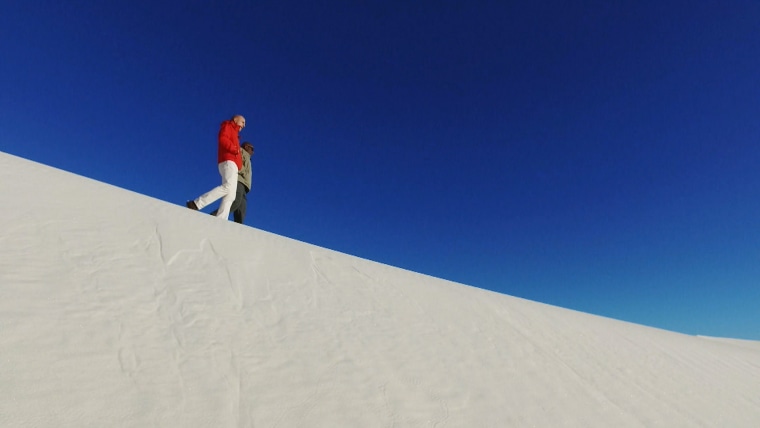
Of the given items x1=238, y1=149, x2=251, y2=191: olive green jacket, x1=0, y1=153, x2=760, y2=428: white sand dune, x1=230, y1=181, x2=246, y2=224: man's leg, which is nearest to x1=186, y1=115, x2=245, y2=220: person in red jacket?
x1=230, y1=181, x2=246, y2=224: man's leg

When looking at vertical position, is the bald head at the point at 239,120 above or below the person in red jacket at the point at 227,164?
above

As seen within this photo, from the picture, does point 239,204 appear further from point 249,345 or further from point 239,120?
point 249,345

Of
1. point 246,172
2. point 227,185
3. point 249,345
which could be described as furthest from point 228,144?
point 249,345

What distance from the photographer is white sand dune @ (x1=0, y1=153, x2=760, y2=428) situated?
3.86 ft

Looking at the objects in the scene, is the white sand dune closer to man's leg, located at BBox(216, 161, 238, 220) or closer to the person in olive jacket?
man's leg, located at BBox(216, 161, 238, 220)

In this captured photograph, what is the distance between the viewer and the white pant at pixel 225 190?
13.6ft

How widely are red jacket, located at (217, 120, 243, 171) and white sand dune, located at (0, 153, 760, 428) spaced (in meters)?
1.64

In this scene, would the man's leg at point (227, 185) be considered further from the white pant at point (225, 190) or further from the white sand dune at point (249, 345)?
the white sand dune at point (249, 345)

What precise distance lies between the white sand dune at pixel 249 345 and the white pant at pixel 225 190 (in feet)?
4.29

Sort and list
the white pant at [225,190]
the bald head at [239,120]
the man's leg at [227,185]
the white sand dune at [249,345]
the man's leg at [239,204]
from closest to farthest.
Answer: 1. the white sand dune at [249,345]
2. the white pant at [225,190]
3. the man's leg at [227,185]
4. the bald head at [239,120]
5. the man's leg at [239,204]

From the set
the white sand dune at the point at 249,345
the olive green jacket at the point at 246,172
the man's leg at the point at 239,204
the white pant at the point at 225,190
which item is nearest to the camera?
the white sand dune at the point at 249,345

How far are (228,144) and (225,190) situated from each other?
579 millimetres

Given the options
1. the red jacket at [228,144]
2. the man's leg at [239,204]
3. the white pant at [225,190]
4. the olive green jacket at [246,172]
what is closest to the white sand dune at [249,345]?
the white pant at [225,190]

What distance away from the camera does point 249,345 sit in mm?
1576
